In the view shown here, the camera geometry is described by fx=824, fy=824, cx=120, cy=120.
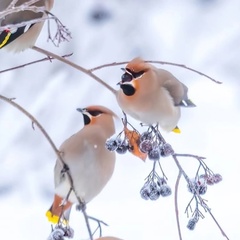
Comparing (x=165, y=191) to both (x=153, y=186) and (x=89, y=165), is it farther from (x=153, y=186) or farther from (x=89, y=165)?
(x=89, y=165)

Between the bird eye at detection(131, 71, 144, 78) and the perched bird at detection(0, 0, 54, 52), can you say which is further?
the perched bird at detection(0, 0, 54, 52)

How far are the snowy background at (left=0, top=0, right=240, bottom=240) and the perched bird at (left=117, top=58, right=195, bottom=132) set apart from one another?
1.72 m

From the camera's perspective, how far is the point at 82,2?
12.8 feet

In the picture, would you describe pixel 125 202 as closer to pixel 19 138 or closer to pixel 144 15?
pixel 19 138

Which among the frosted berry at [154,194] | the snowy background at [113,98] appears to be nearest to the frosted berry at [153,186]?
the frosted berry at [154,194]

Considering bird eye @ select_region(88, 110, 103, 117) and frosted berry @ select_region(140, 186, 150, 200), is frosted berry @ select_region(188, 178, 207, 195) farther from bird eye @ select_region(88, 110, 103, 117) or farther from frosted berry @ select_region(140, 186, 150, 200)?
bird eye @ select_region(88, 110, 103, 117)

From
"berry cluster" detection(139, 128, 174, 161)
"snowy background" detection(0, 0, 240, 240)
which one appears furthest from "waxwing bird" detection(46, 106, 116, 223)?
"snowy background" detection(0, 0, 240, 240)

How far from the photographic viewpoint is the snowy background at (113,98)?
131 inches

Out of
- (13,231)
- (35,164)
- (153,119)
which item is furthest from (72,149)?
(35,164)

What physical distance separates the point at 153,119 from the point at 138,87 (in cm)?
6

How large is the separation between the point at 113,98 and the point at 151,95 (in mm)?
2299

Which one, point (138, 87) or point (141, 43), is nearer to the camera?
point (138, 87)

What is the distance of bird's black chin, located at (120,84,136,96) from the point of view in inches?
49.9

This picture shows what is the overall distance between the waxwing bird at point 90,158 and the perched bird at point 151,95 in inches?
1.6
